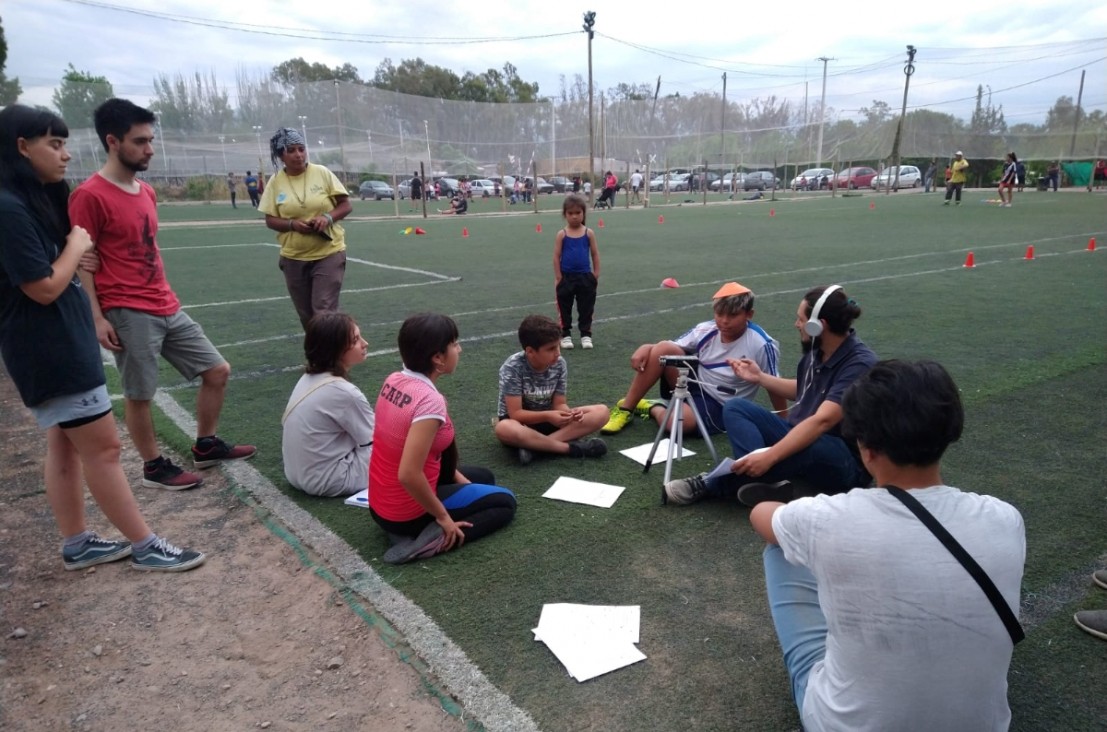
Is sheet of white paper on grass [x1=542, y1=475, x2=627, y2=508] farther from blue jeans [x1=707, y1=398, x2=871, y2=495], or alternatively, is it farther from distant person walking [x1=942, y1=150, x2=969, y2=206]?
distant person walking [x1=942, y1=150, x2=969, y2=206]

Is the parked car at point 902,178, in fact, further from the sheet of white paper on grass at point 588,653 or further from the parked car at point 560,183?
the sheet of white paper on grass at point 588,653

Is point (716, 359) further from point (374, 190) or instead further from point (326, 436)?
point (374, 190)

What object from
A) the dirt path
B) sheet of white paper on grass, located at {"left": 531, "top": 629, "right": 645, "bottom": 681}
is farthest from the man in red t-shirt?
sheet of white paper on grass, located at {"left": 531, "top": 629, "right": 645, "bottom": 681}

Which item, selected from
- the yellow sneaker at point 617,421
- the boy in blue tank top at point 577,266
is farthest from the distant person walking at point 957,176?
the yellow sneaker at point 617,421

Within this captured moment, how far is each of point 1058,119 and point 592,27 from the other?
25.9 metres

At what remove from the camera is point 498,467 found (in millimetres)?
4328

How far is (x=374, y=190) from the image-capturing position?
39.3m

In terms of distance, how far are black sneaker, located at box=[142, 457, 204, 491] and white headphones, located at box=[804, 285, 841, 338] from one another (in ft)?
11.4

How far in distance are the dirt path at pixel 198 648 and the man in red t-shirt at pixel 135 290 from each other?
2.09ft

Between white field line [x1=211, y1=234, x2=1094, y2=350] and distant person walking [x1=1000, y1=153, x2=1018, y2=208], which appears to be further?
distant person walking [x1=1000, y1=153, x2=1018, y2=208]

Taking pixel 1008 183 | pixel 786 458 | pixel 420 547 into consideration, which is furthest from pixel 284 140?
pixel 1008 183

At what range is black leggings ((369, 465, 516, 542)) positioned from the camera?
3295 millimetres

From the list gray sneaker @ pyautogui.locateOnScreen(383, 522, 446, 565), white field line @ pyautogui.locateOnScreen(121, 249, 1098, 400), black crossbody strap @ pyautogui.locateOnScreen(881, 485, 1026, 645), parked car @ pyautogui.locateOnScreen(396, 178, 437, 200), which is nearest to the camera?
black crossbody strap @ pyautogui.locateOnScreen(881, 485, 1026, 645)

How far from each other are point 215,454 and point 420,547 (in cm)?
189
